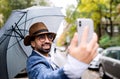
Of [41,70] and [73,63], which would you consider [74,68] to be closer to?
[73,63]

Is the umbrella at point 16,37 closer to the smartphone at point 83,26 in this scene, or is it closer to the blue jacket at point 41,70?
the blue jacket at point 41,70

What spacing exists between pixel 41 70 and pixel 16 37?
2.65 metres

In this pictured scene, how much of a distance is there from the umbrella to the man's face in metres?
1.56

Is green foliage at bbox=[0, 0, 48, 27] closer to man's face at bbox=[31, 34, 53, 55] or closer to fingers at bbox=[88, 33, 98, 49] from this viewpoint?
man's face at bbox=[31, 34, 53, 55]

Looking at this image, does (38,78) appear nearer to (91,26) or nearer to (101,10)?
(91,26)

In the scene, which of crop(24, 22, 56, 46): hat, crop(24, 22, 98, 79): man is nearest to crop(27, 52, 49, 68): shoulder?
crop(24, 22, 98, 79): man

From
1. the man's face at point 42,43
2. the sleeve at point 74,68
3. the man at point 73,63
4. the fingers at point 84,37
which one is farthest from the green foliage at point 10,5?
the fingers at point 84,37

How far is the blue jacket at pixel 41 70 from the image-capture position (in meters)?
1.83

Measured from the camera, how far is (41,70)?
2176 millimetres

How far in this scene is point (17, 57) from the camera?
483 cm

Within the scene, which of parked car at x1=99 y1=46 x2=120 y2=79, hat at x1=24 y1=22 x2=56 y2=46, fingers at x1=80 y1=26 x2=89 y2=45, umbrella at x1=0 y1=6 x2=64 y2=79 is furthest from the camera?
parked car at x1=99 y1=46 x2=120 y2=79

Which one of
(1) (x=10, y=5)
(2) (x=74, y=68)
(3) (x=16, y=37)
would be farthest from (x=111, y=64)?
(1) (x=10, y=5)

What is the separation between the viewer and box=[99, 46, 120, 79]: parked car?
13106 mm

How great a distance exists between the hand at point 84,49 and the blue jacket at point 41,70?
186 millimetres
